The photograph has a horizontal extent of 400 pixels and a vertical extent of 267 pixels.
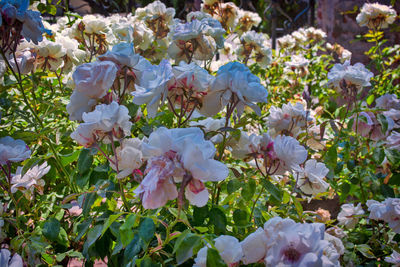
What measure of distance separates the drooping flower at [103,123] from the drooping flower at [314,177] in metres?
0.55

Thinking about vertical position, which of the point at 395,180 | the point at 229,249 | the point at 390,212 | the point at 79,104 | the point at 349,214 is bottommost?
the point at 349,214

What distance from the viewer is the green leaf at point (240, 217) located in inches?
33.4

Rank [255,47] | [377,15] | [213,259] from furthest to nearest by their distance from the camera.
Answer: [377,15] < [255,47] < [213,259]

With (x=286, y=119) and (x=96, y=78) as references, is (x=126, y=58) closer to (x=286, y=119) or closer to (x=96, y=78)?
(x=96, y=78)

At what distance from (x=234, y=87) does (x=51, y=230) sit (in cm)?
50

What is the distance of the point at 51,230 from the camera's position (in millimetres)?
842

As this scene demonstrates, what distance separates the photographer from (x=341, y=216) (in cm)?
137

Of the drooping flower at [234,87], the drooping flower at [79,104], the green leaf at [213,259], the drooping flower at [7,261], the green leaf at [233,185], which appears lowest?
the drooping flower at [7,261]

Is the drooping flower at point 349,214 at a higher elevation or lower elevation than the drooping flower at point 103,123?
lower

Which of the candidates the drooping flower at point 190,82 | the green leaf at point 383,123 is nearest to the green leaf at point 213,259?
the drooping flower at point 190,82

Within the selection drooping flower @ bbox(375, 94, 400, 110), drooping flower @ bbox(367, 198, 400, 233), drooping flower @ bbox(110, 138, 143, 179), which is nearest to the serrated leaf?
drooping flower @ bbox(110, 138, 143, 179)

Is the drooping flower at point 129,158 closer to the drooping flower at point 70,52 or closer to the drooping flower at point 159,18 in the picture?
the drooping flower at point 70,52

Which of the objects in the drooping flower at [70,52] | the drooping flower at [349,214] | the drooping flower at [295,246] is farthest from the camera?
the drooping flower at [349,214]

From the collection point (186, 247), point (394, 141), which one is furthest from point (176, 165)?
point (394, 141)
